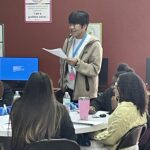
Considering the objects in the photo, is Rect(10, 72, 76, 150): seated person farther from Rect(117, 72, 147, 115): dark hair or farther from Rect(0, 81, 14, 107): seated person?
Rect(0, 81, 14, 107): seated person

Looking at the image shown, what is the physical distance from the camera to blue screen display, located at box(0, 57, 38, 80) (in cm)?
557

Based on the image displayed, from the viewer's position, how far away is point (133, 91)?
9.00ft

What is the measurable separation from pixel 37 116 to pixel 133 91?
2.61ft

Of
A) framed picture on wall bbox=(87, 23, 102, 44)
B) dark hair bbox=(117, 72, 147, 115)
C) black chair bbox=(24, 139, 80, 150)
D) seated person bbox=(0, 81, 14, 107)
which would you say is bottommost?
seated person bbox=(0, 81, 14, 107)

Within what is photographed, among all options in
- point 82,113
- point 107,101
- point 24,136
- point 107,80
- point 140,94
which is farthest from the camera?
point 107,80

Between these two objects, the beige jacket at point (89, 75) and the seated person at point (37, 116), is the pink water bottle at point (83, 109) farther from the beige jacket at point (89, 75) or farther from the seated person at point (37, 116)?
the beige jacket at point (89, 75)

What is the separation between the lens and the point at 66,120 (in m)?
2.37

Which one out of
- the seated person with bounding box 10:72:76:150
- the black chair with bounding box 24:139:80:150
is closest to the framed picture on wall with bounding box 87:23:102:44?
the seated person with bounding box 10:72:76:150

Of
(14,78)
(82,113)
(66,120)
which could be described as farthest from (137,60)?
(66,120)

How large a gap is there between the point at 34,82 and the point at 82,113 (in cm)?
79

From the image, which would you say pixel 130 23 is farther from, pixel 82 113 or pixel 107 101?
pixel 82 113

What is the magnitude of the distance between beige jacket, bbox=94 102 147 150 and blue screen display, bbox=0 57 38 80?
9.82 ft

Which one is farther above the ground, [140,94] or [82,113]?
[140,94]

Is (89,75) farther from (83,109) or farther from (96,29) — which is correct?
(96,29)
